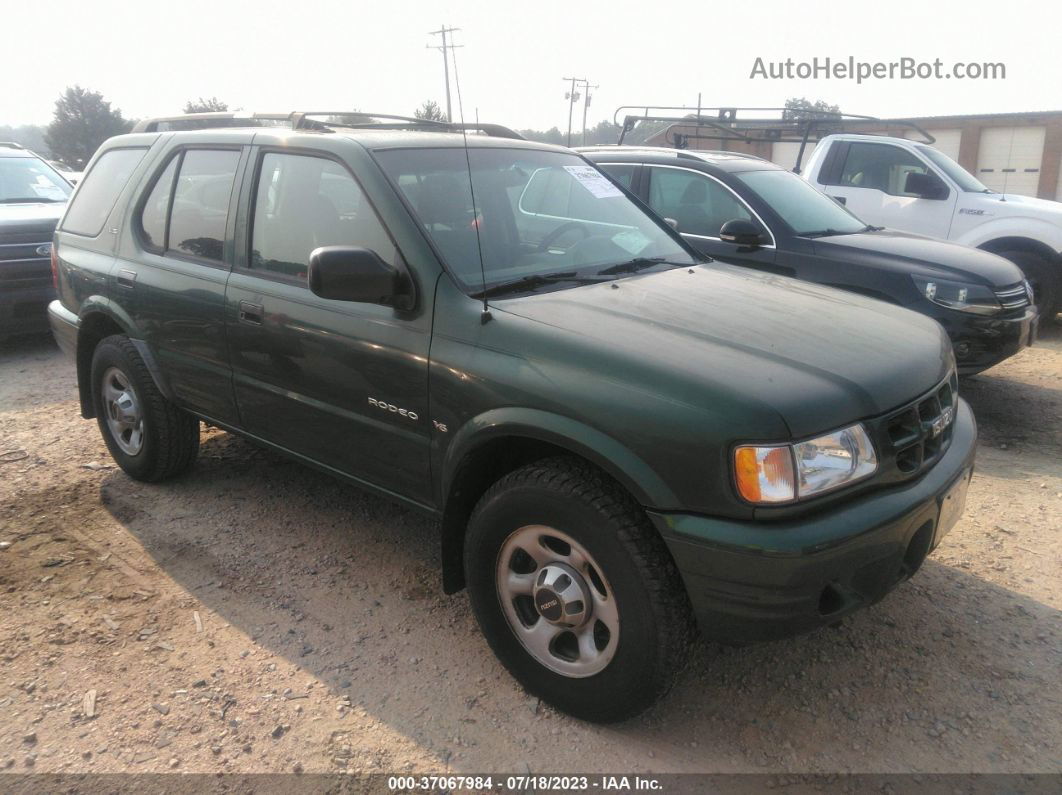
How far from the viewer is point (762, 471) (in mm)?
2143

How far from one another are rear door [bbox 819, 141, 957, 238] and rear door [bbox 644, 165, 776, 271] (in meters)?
3.07

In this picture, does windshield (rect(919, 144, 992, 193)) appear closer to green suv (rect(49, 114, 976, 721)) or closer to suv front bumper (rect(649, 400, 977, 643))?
green suv (rect(49, 114, 976, 721))

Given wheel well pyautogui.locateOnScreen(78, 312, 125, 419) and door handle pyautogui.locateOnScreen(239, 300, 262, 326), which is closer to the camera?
door handle pyautogui.locateOnScreen(239, 300, 262, 326)

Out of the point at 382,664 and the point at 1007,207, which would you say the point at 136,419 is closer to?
the point at 382,664

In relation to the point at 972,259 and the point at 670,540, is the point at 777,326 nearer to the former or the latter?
the point at 670,540

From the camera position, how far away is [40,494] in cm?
433

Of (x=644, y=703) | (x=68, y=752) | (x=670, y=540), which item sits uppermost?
(x=670, y=540)

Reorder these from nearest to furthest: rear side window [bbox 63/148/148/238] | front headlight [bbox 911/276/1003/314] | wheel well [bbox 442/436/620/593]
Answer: wheel well [bbox 442/436/620/593]
rear side window [bbox 63/148/148/238]
front headlight [bbox 911/276/1003/314]

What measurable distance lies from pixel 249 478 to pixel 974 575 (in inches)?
142

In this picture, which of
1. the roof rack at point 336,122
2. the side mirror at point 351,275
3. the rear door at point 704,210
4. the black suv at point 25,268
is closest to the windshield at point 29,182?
the black suv at point 25,268

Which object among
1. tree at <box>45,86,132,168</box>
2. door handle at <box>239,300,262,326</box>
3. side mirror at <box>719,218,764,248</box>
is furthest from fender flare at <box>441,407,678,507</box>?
tree at <box>45,86,132,168</box>

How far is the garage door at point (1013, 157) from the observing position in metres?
27.3

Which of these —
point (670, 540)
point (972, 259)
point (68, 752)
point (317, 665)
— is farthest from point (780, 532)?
point (972, 259)

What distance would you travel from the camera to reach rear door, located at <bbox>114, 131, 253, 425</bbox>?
11.7ft
